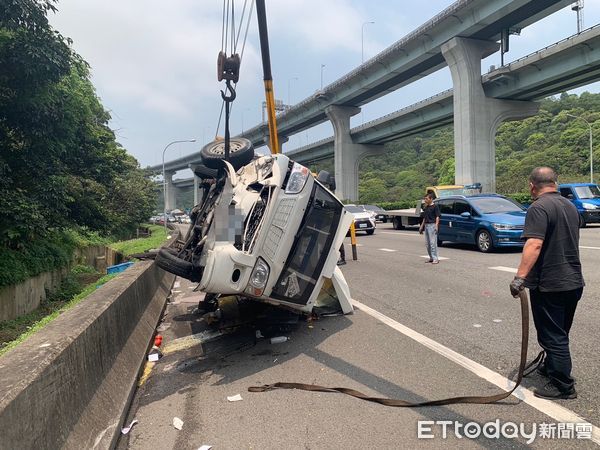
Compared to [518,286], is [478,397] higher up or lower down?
lower down

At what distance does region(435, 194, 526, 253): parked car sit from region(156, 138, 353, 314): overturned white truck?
312 inches

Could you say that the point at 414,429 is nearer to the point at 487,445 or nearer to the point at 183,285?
the point at 487,445

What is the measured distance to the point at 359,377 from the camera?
4.32 metres

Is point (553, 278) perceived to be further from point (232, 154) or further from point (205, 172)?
point (205, 172)

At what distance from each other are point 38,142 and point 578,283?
38.5 ft

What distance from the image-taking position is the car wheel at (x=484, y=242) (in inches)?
504

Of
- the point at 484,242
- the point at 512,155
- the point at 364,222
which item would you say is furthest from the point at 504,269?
the point at 512,155

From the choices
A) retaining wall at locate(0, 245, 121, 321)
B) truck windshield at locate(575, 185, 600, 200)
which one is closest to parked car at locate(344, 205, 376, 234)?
truck windshield at locate(575, 185, 600, 200)

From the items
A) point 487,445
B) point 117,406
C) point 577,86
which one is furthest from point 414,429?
point 577,86

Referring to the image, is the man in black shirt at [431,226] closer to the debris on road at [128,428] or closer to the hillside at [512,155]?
the debris on road at [128,428]

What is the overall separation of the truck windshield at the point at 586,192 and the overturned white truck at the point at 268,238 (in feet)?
63.7

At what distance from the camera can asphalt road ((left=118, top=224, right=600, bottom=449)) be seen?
3.30 metres

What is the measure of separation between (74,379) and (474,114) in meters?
38.1

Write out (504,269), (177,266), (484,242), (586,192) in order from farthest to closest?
(586,192), (484,242), (504,269), (177,266)
